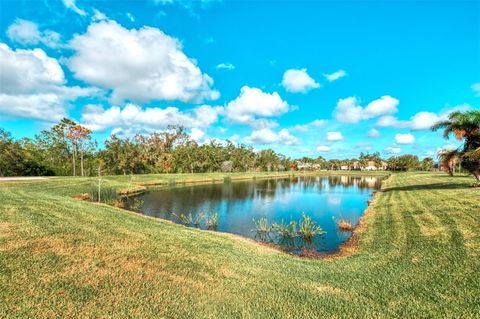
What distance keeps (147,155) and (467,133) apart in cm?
5790

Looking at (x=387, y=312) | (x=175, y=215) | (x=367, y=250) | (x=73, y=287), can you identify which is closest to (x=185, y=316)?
(x=73, y=287)

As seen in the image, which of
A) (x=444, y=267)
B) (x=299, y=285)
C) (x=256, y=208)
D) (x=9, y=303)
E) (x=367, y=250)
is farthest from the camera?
(x=256, y=208)

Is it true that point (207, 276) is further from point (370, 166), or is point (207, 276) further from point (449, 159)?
point (370, 166)

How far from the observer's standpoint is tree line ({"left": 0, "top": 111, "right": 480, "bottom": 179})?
1852 centimetres

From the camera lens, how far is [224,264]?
6820 millimetres

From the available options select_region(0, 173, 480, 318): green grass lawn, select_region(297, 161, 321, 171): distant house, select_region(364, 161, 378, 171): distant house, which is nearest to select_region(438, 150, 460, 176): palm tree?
select_region(0, 173, 480, 318): green grass lawn

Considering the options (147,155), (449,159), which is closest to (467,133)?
(449,159)

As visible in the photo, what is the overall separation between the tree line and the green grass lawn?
43.0 feet

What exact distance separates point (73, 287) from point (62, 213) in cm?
626

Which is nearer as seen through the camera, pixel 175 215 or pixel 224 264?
pixel 224 264

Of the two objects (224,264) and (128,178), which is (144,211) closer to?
(224,264)

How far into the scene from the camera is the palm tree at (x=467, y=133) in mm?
17672

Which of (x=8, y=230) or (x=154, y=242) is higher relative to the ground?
(x=8, y=230)

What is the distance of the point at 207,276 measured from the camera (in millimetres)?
5906
